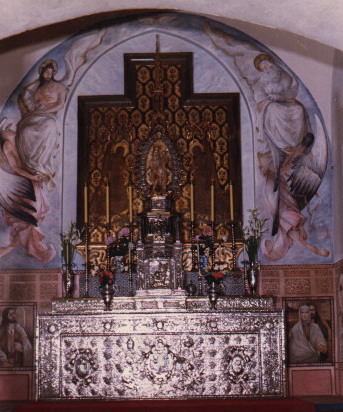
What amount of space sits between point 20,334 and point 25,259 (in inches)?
38.8

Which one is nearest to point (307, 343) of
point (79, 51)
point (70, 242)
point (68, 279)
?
point (68, 279)

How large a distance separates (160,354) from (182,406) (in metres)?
0.91

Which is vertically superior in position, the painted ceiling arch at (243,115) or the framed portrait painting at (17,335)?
the painted ceiling arch at (243,115)

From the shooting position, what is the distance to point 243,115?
962cm

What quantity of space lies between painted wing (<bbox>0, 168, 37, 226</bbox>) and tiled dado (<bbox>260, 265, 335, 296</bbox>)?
10.6ft

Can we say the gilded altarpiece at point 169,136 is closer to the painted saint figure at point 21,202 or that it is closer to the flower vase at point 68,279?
the painted saint figure at point 21,202

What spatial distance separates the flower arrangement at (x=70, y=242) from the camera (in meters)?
8.67

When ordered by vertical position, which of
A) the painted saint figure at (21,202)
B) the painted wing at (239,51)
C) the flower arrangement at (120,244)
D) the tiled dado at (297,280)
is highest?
the painted wing at (239,51)

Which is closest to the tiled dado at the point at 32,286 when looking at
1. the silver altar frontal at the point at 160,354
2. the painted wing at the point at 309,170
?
the silver altar frontal at the point at 160,354

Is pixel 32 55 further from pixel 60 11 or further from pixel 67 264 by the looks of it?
pixel 60 11

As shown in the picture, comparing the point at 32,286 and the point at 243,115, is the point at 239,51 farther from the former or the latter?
the point at 32,286

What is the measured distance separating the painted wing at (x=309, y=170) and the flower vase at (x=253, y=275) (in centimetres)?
129

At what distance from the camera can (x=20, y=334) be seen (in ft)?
29.4

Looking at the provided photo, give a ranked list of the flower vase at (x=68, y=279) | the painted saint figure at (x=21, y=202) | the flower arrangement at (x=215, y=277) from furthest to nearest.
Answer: the painted saint figure at (x=21, y=202) < the flower vase at (x=68, y=279) < the flower arrangement at (x=215, y=277)
